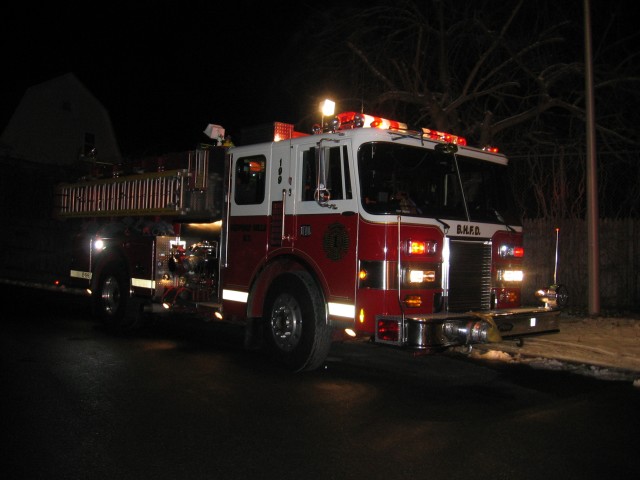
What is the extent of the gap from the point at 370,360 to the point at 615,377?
2951 millimetres

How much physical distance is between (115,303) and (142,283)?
3.45 feet

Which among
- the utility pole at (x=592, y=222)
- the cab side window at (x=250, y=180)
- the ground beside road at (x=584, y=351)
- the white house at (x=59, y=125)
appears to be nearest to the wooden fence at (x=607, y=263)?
the utility pole at (x=592, y=222)

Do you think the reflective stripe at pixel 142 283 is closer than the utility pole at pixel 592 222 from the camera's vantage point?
Yes

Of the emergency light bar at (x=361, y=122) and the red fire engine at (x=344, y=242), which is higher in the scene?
the emergency light bar at (x=361, y=122)

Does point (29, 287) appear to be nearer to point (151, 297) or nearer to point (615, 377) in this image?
point (151, 297)

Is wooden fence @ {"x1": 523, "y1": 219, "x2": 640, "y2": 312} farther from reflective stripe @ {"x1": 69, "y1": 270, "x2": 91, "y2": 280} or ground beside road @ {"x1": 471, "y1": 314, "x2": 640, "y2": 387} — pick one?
reflective stripe @ {"x1": 69, "y1": 270, "x2": 91, "y2": 280}

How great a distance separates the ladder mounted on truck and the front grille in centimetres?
350

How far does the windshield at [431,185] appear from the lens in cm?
647

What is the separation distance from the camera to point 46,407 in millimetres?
5598

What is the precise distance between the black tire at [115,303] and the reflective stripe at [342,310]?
4.25 metres

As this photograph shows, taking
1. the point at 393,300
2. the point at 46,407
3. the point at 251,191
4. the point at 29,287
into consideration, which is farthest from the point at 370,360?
the point at 29,287

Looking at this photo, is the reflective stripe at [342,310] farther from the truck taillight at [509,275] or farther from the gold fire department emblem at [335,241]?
the truck taillight at [509,275]

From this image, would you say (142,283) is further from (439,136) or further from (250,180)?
(439,136)

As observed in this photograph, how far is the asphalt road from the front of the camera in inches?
170
